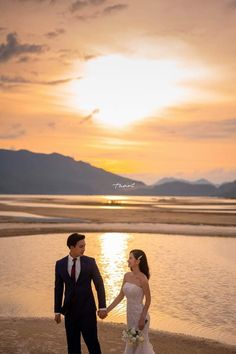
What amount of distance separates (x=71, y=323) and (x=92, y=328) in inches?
13.3

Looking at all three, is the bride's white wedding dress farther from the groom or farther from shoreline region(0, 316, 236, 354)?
shoreline region(0, 316, 236, 354)

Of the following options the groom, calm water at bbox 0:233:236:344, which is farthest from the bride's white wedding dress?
calm water at bbox 0:233:236:344

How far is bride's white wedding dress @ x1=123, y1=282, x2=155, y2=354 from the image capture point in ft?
27.6

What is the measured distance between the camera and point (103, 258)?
27906mm

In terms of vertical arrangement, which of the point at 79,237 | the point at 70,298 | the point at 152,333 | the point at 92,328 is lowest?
the point at 152,333

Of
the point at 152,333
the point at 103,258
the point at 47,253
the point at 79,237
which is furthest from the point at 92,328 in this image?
the point at 47,253

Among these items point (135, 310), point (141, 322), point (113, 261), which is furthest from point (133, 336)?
point (113, 261)

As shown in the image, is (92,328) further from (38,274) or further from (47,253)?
(47,253)

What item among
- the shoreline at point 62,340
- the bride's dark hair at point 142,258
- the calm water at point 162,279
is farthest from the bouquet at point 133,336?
the calm water at point 162,279

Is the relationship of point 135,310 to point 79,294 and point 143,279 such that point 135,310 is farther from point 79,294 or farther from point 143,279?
point 79,294

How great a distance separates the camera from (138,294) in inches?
332

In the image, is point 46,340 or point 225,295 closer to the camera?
point 46,340

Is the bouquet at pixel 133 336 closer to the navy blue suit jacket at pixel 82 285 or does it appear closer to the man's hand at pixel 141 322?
the man's hand at pixel 141 322

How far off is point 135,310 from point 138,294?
0.32 meters
